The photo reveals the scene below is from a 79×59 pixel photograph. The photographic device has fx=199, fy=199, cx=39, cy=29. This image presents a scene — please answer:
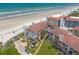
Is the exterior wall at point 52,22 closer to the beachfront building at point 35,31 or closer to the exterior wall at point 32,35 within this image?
the beachfront building at point 35,31

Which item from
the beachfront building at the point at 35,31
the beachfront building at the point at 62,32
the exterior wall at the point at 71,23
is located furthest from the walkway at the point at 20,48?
the exterior wall at the point at 71,23

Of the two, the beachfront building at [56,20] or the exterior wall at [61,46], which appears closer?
the exterior wall at [61,46]

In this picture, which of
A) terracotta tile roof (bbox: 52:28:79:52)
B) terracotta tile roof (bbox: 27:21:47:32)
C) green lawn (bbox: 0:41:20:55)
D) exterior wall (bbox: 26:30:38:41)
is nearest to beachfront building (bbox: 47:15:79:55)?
terracotta tile roof (bbox: 52:28:79:52)

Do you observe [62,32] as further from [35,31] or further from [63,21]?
[35,31]

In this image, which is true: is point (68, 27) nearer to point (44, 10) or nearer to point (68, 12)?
point (68, 12)

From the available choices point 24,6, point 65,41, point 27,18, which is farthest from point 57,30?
point 24,6

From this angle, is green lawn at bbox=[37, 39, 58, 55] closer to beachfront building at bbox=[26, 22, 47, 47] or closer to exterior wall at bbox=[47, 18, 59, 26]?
beachfront building at bbox=[26, 22, 47, 47]

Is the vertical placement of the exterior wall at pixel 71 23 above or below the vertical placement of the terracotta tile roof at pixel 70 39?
above

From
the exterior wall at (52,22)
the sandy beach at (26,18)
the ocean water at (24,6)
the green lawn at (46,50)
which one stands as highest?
the ocean water at (24,6)
